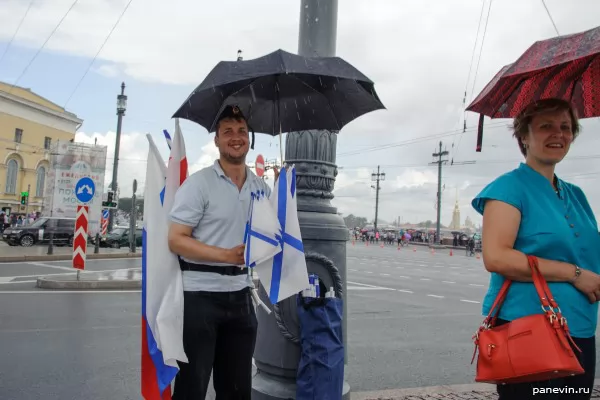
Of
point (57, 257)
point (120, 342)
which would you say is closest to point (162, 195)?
point (120, 342)

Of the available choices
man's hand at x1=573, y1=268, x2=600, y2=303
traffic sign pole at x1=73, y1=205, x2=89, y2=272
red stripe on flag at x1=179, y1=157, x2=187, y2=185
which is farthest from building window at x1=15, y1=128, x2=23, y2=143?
man's hand at x1=573, y1=268, x2=600, y2=303

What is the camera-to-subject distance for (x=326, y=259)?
348cm

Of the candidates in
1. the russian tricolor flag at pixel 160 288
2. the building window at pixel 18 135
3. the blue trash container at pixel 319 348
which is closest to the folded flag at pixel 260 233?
the russian tricolor flag at pixel 160 288

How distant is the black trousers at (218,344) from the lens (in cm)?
243

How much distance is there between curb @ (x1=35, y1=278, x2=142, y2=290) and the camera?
10.8 m

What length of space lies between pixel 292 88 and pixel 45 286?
9.56 meters

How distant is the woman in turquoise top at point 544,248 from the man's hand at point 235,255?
3.50ft

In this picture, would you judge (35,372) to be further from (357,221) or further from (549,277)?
(357,221)

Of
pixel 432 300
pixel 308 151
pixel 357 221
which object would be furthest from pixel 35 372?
pixel 357 221

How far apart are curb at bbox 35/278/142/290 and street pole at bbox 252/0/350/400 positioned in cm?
848

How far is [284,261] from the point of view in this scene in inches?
104

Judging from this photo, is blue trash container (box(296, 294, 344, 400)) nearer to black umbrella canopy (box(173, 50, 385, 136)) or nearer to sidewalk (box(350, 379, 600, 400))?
sidewalk (box(350, 379, 600, 400))

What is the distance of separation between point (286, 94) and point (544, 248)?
6.31 feet

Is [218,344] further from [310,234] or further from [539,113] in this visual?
[539,113]
